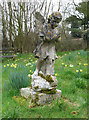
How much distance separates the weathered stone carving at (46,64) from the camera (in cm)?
258

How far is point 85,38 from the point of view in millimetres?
2902

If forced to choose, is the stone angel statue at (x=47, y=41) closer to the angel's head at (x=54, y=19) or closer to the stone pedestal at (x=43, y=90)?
the angel's head at (x=54, y=19)

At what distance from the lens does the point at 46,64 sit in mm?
2887

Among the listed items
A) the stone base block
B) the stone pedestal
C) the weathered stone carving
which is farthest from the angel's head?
the stone base block

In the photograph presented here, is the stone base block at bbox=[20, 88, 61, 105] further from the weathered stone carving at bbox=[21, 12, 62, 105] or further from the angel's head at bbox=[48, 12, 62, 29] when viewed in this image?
the angel's head at bbox=[48, 12, 62, 29]

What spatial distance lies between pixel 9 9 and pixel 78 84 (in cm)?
941

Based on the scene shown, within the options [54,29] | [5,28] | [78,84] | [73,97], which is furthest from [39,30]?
[5,28]

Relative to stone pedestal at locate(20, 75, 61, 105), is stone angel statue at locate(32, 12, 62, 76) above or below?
above

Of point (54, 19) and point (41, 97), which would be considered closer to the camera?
point (54, 19)

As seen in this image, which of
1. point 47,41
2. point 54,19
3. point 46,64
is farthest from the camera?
point 46,64

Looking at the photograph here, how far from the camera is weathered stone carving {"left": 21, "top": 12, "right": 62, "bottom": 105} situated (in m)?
2.58

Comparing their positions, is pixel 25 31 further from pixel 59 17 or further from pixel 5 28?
pixel 59 17

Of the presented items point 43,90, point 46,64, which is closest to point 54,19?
point 46,64

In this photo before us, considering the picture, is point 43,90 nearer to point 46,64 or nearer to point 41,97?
point 41,97
